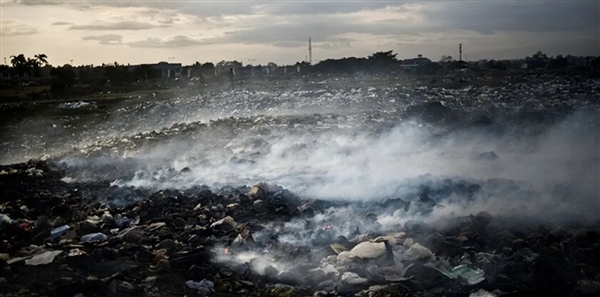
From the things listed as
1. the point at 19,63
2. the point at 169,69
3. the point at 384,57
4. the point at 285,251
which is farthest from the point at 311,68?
the point at 285,251

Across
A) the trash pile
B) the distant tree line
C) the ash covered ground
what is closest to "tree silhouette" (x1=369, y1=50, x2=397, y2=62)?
the distant tree line

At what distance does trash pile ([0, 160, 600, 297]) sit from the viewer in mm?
5285

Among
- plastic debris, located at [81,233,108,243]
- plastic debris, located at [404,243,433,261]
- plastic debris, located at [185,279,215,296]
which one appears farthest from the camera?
plastic debris, located at [81,233,108,243]

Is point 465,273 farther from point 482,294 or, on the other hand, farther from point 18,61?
point 18,61

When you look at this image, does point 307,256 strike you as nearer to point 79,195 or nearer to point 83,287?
point 83,287

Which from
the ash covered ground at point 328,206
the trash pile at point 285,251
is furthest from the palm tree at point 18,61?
the trash pile at point 285,251

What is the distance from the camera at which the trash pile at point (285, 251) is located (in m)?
5.29

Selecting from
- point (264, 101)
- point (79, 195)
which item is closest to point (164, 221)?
point (79, 195)

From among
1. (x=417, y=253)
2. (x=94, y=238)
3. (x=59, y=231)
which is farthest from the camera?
(x=59, y=231)

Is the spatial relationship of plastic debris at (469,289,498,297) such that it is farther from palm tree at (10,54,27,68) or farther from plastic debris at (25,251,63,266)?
palm tree at (10,54,27,68)

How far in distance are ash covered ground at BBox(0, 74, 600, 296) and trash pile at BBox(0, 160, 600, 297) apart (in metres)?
0.02

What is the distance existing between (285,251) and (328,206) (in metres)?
1.93

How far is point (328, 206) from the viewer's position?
802 cm

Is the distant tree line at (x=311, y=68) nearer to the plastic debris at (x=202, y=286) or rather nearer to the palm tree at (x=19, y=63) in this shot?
the palm tree at (x=19, y=63)
